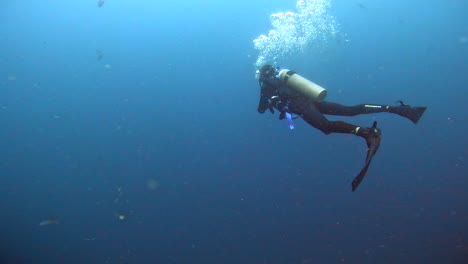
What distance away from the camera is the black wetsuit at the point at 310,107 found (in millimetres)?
4270

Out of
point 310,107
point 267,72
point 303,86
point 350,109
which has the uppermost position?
point 267,72

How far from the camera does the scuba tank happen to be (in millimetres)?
4453

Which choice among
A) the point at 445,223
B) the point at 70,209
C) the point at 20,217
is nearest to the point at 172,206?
the point at 70,209

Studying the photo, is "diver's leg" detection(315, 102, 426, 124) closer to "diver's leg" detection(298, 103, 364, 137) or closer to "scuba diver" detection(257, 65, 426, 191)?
"scuba diver" detection(257, 65, 426, 191)

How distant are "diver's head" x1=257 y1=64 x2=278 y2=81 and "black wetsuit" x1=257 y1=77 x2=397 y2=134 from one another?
6 cm

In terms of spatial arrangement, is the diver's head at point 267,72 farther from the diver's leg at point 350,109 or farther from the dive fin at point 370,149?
the dive fin at point 370,149

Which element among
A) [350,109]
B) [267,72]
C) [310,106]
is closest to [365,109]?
[350,109]

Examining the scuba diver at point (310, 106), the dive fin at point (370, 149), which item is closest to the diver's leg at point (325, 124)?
the scuba diver at point (310, 106)

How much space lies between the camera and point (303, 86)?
4652mm

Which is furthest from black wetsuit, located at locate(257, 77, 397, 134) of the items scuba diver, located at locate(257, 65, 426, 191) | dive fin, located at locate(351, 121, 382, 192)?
dive fin, located at locate(351, 121, 382, 192)

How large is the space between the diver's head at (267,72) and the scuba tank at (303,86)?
0.43ft

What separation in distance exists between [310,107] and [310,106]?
23mm

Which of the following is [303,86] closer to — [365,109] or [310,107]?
[310,107]

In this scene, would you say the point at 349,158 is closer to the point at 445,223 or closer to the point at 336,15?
the point at 445,223
